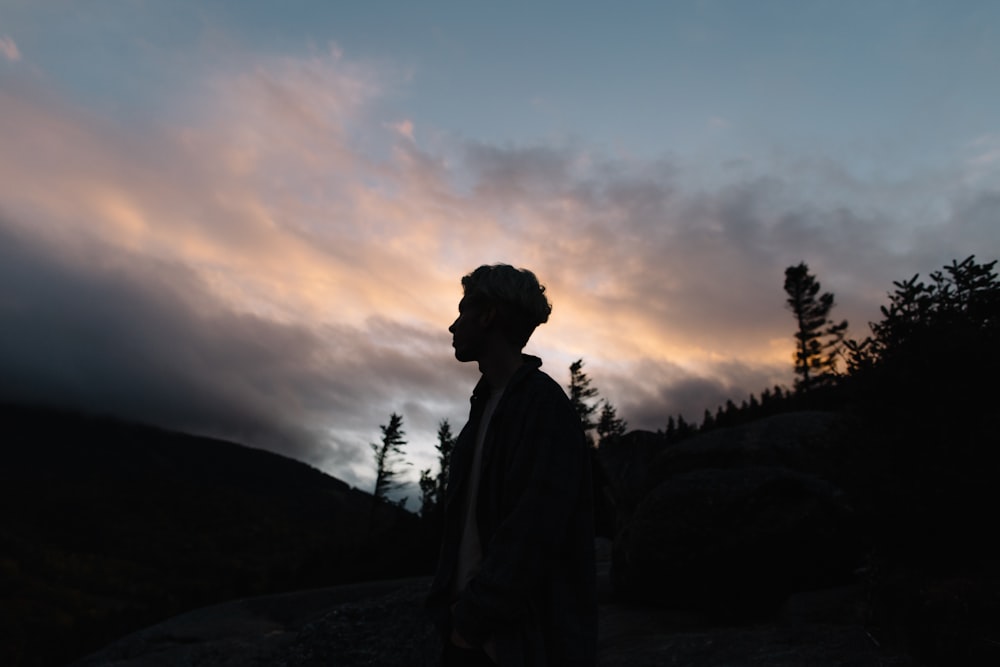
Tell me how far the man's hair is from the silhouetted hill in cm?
2290

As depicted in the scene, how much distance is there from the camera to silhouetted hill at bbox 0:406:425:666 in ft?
86.4

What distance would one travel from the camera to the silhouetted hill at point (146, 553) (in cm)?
2634

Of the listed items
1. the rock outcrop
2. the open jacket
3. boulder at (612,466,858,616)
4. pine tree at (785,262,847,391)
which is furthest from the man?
pine tree at (785,262,847,391)

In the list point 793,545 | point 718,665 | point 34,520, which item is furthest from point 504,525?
point 34,520

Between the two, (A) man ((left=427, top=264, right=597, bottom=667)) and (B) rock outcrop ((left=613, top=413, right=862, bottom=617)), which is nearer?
(A) man ((left=427, top=264, right=597, bottom=667))

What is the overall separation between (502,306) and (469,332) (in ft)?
0.58

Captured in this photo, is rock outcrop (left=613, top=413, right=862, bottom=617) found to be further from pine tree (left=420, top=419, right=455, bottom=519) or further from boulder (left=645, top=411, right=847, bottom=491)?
pine tree (left=420, top=419, right=455, bottom=519)

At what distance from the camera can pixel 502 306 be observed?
8.79ft

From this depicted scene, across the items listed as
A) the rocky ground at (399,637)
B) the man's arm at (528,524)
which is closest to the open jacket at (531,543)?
the man's arm at (528,524)

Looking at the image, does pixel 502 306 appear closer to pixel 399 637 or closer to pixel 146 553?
pixel 399 637

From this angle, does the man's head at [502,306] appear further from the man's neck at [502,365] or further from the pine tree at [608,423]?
the pine tree at [608,423]

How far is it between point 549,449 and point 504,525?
0.97ft

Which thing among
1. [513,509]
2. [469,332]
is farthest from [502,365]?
[513,509]

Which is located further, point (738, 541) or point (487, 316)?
point (738, 541)
